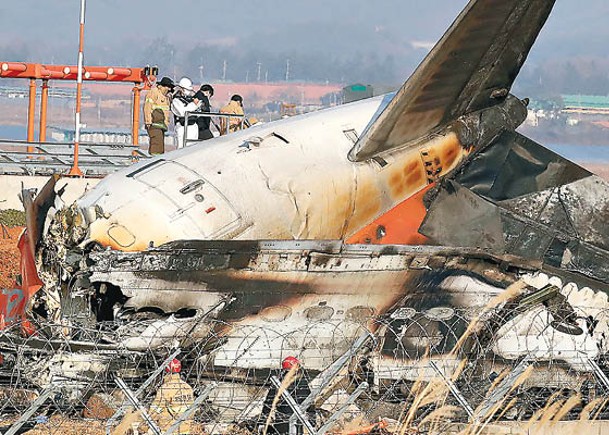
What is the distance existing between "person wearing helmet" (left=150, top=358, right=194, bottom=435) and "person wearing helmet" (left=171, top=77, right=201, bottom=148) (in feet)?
36.8

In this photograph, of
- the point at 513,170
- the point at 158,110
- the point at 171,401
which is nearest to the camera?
the point at 171,401

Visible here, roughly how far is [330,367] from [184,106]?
12711 mm

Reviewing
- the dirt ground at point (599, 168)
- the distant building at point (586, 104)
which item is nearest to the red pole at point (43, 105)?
the dirt ground at point (599, 168)

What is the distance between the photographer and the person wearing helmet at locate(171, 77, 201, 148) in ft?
67.0

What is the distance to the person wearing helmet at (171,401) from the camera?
9.05 meters

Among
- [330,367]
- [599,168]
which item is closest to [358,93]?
[330,367]

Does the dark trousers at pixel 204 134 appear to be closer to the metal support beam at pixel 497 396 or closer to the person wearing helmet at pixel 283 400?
the person wearing helmet at pixel 283 400

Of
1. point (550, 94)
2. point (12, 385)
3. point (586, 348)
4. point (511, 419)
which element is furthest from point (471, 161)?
point (550, 94)

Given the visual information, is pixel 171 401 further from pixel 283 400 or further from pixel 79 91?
pixel 79 91

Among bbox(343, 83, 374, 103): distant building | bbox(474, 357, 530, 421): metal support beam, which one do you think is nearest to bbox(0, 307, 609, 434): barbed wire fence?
bbox(474, 357, 530, 421): metal support beam

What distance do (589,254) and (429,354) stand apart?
125 inches

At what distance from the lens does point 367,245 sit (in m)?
10.6

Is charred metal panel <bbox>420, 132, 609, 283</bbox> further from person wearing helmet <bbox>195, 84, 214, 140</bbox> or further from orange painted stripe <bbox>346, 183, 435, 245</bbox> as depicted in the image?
person wearing helmet <bbox>195, 84, 214, 140</bbox>

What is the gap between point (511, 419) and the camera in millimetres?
9820
